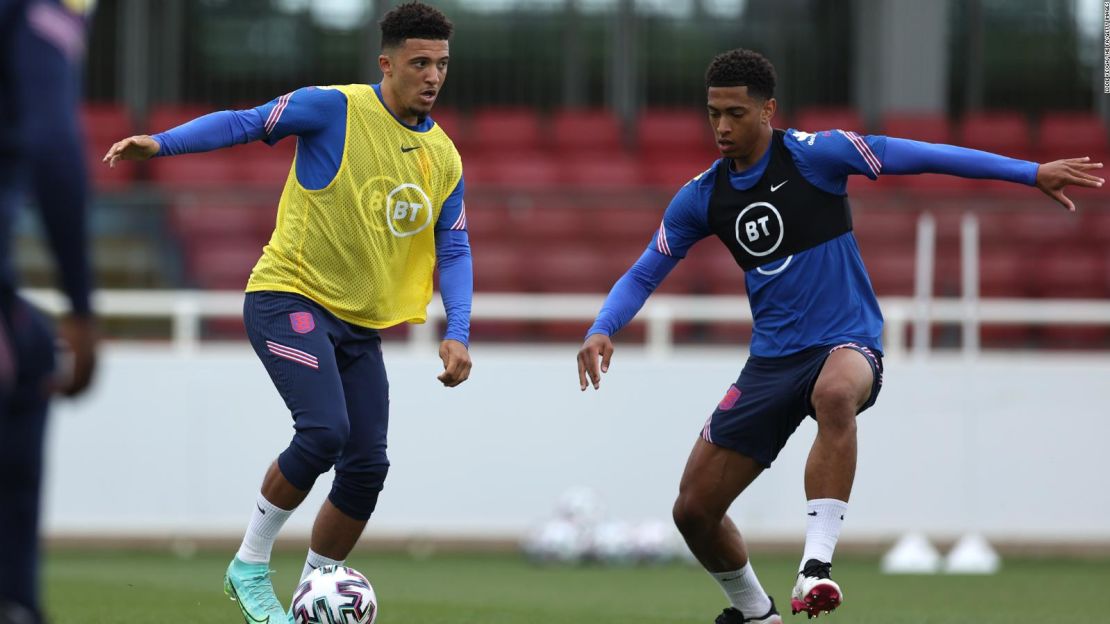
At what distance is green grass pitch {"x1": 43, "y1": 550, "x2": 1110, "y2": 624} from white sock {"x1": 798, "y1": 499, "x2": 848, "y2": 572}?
178 centimetres

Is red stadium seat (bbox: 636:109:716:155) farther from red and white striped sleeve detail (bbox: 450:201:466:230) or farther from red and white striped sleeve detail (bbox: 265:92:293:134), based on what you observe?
red and white striped sleeve detail (bbox: 265:92:293:134)

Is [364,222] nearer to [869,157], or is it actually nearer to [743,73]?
[743,73]

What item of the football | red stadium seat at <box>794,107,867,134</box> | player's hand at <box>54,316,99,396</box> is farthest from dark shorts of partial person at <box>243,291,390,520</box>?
red stadium seat at <box>794,107,867,134</box>

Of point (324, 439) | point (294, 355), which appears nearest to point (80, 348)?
point (324, 439)

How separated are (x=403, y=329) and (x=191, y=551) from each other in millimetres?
2424

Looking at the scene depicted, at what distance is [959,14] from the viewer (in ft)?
64.1

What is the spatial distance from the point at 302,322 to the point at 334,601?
1.07 metres

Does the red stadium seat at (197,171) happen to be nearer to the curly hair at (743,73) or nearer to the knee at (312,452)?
the knee at (312,452)

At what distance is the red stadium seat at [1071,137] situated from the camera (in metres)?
17.6

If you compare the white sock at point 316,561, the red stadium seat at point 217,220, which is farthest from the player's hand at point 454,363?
the red stadium seat at point 217,220

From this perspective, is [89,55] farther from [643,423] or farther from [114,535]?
[643,423]

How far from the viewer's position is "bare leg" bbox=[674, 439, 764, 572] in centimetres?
614

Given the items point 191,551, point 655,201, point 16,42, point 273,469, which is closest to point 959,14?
point 655,201

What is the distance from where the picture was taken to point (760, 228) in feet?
20.5
